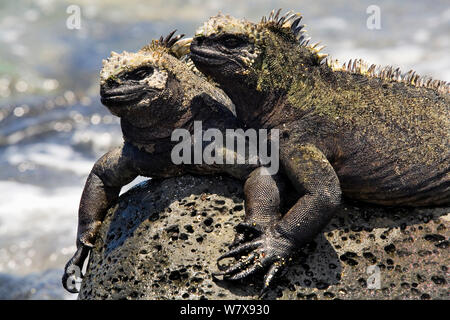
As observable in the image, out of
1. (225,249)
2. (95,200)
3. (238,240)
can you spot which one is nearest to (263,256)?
(238,240)

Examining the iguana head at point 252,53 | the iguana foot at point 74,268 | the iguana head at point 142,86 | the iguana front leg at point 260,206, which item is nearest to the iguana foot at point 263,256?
the iguana front leg at point 260,206

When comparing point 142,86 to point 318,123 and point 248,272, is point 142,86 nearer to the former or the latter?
point 318,123

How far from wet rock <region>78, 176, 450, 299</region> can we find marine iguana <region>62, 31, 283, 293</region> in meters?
0.26

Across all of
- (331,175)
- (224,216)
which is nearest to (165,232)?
(224,216)

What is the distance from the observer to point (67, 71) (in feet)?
63.7

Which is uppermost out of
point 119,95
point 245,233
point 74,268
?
point 119,95

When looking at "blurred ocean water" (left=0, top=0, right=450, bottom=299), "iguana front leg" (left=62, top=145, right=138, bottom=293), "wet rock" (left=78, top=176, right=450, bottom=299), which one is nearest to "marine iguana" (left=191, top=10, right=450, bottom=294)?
"wet rock" (left=78, top=176, right=450, bottom=299)

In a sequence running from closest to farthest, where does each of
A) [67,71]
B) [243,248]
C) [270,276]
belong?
[270,276]
[243,248]
[67,71]

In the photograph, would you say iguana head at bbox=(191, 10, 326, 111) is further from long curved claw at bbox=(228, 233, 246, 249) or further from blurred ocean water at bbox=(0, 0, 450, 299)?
blurred ocean water at bbox=(0, 0, 450, 299)

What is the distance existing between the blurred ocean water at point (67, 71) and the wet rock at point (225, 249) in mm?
3997

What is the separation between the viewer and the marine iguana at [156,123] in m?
5.08

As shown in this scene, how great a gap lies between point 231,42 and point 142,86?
85 centimetres

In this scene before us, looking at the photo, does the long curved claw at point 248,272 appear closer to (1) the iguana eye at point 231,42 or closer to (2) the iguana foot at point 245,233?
(2) the iguana foot at point 245,233
